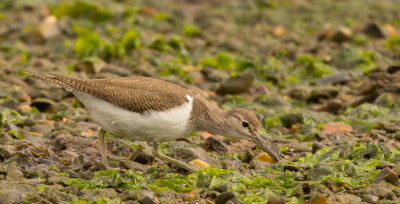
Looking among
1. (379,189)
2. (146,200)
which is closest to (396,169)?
(379,189)

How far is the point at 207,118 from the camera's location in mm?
8406

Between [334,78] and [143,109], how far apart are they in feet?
19.7

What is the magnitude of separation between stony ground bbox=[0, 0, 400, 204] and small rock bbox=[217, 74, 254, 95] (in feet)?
0.07

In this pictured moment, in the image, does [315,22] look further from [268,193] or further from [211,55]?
[268,193]

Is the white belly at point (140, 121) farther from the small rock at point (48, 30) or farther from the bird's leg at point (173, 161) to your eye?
the small rock at point (48, 30)

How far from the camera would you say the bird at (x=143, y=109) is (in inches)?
304

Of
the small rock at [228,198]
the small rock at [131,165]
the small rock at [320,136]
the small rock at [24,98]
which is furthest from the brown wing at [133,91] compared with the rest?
the small rock at [24,98]

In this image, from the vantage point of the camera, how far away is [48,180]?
7199 mm

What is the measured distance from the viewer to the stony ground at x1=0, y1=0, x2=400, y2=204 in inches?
286

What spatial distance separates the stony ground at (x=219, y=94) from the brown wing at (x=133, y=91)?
81 cm

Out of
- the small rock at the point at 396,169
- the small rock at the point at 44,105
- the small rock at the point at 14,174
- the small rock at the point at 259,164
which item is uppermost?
the small rock at the point at 396,169

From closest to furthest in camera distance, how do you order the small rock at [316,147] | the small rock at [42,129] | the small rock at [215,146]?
the small rock at [316,147]
the small rock at [215,146]
the small rock at [42,129]

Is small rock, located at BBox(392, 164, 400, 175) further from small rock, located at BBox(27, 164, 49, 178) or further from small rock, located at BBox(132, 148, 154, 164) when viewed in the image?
small rock, located at BBox(27, 164, 49, 178)

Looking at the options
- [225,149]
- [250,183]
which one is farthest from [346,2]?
[250,183]
